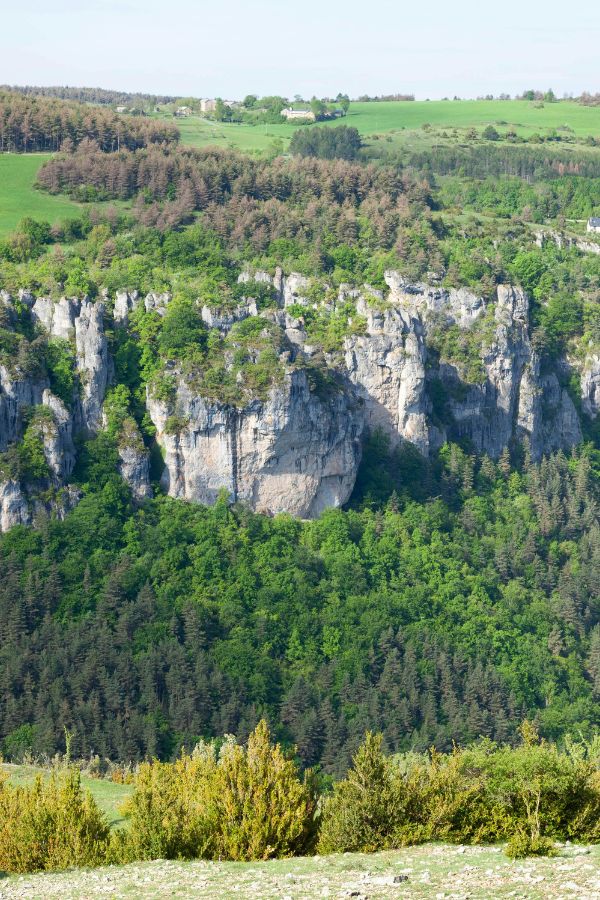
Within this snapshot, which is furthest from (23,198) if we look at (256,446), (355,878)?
(355,878)

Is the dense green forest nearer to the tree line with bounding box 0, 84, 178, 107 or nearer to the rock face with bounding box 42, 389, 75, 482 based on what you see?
the rock face with bounding box 42, 389, 75, 482

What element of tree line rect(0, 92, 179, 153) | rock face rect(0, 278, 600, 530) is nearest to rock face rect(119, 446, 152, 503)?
rock face rect(0, 278, 600, 530)

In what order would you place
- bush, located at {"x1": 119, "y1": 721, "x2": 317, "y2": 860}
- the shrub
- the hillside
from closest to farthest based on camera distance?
bush, located at {"x1": 119, "y1": 721, "x2": 317, "y2": 860}, the shrub, the hillside

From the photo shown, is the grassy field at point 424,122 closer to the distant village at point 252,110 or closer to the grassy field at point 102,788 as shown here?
the distant village at point 252,110

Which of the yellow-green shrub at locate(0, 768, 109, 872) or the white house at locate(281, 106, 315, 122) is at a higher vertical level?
the white house at locate(281, 106, 315, 122)

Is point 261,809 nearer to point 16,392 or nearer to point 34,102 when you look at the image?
point 16,392

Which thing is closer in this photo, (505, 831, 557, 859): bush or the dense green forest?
(505, 831, 557, 859): bush
